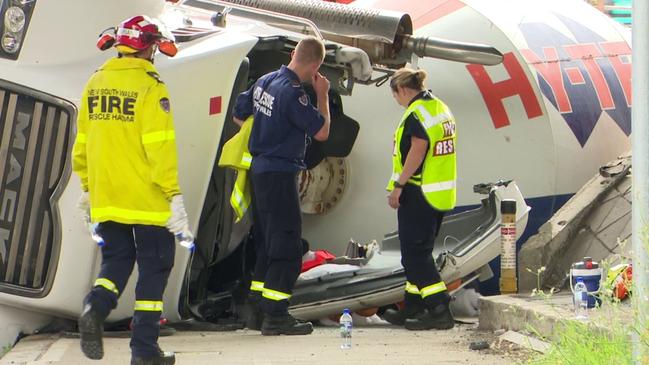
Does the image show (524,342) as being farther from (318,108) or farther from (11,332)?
(11,332)

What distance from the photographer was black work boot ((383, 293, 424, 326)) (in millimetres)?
8539

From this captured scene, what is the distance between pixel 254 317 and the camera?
27.1ft

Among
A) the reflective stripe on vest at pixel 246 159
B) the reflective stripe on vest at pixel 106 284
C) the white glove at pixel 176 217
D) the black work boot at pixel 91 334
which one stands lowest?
the black work boot at pixel 91 334

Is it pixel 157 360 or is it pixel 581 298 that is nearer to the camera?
pixel 157 360

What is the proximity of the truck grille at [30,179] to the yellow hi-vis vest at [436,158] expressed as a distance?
7.22 feet

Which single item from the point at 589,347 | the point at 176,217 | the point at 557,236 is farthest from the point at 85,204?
the point at 557,236

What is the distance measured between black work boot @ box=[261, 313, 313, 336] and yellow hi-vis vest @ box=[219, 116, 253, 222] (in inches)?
25.2

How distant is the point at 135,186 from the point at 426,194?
2812 mm

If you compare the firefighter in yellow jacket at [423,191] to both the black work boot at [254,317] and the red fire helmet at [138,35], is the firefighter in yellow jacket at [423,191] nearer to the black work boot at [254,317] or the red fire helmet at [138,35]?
the black work boot at [254,317]

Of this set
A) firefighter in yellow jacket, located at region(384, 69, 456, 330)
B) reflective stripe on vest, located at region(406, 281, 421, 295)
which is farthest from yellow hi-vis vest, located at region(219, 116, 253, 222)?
reflective stripe on vest, located at region(406, 281, 421, 295)

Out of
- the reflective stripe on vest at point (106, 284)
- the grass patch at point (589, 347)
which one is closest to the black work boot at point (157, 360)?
the reflective stripe on vest at point (106, 284)

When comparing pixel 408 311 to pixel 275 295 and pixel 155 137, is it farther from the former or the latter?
pixel 155 137

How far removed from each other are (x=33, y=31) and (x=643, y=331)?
13.1 feet

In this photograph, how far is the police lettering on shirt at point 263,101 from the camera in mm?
7852
